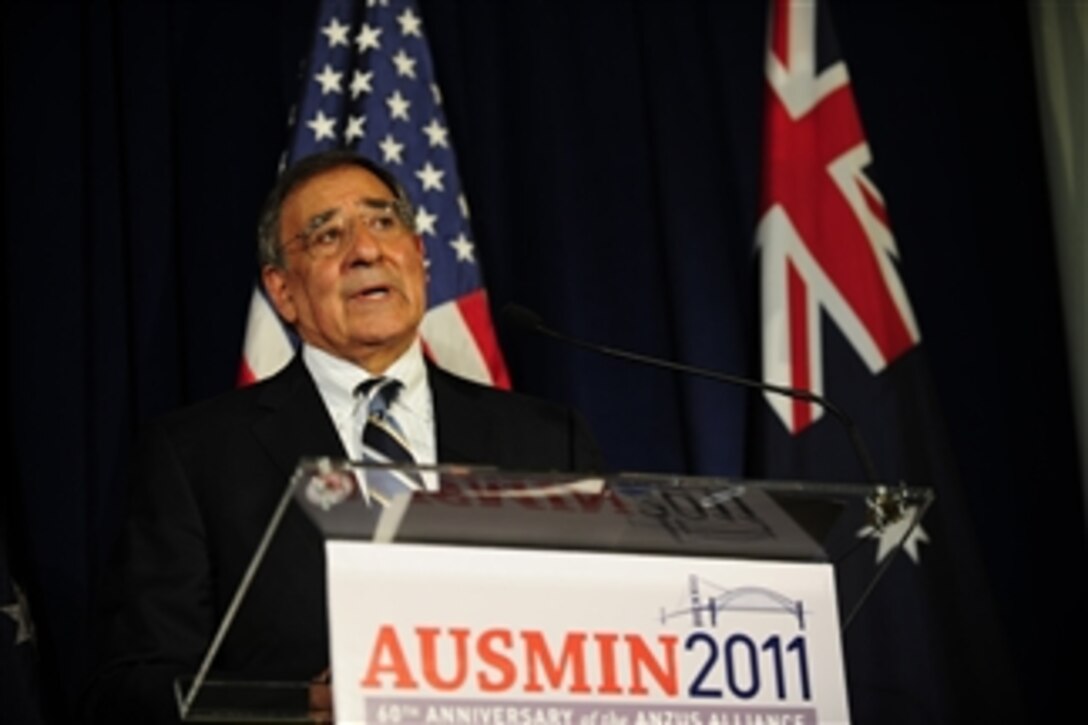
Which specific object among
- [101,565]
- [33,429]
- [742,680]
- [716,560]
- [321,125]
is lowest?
[742,680]

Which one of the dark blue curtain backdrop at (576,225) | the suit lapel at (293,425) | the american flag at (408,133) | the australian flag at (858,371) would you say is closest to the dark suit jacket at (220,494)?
the suit lapel at (293,425)

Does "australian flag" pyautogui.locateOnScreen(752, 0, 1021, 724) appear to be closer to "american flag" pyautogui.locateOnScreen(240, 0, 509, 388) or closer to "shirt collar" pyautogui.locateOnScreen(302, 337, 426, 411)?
"american flag" pyautogui.locateOnScreen(240, 0, 509, 388)

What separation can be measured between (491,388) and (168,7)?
165 centimetres

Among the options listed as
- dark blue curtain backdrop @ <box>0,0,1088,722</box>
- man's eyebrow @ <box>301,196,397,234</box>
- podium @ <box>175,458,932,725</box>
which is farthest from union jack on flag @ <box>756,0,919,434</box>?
podium @ <box>175,458,932,725</box>

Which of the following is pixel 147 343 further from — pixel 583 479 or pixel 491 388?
pixel 583 479

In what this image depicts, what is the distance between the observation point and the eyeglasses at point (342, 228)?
3.13 m

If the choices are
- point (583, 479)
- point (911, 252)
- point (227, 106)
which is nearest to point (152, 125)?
point (227, 106)

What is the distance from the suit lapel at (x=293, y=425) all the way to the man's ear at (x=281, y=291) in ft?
0.65

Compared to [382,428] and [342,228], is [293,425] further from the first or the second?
[342,228]

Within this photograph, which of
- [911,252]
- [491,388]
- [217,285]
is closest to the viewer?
[491,388]

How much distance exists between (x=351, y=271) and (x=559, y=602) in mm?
1284

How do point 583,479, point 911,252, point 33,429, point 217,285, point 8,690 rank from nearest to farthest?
point 583,479
point 8,690
point 33,429
point 217,285
point 911,252

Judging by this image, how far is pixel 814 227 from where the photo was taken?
4254 mm

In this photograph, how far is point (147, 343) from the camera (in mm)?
4035
